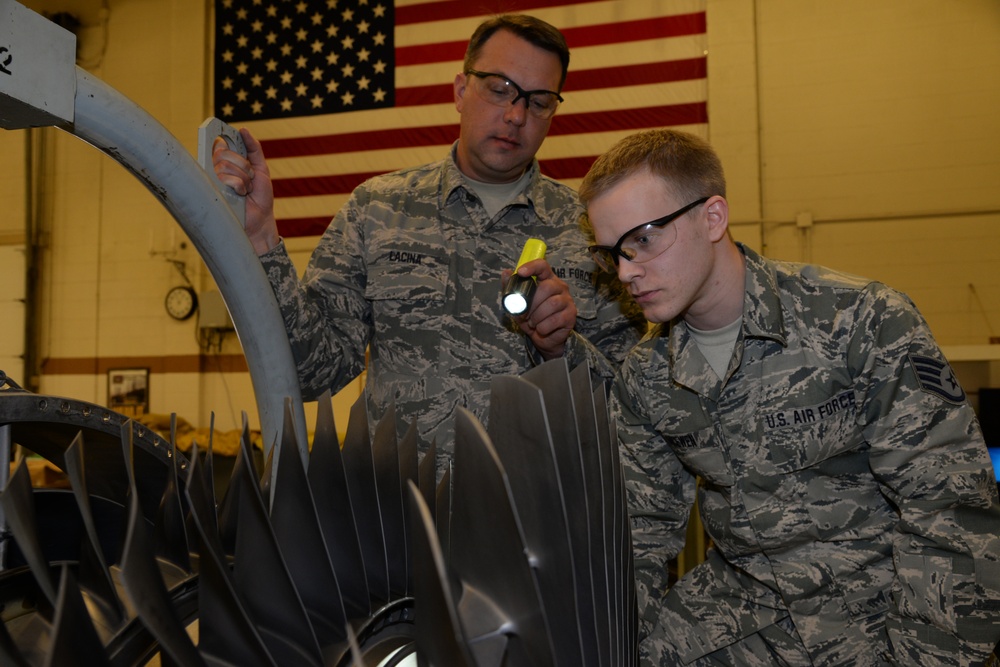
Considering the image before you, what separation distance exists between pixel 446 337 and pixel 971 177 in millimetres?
5550

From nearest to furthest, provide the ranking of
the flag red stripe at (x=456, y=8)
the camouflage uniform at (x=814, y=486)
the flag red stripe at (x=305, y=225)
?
1. the camouflage uniform at (x=814, y=486)
2. the flag red stripe at (x=456, y=8)
3. the flag red stripe at (x=305, y=225)

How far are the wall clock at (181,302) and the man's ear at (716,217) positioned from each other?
6.74 metres

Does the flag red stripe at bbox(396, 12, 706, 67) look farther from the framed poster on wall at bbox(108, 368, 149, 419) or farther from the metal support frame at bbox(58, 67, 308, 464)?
the metal support frame at bbox(58, 67, 308, 464)

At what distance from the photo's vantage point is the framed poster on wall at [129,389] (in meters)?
7.31

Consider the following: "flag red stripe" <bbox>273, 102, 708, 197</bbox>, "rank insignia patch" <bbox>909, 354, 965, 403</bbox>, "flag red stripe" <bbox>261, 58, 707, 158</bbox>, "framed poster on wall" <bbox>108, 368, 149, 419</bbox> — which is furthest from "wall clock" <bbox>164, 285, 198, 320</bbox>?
"rank insignia patch" <bbox>909, 354, 965, 403</bbox>

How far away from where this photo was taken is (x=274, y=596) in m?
0.41

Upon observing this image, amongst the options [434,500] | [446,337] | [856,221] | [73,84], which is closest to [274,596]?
[434,500]

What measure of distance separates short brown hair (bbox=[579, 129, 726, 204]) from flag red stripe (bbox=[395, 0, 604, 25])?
5.01 metres

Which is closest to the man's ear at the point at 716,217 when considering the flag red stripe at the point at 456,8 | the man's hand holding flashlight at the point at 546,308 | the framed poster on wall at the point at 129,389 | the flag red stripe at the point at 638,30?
the man's hand holding flashlight at the point at 546,308

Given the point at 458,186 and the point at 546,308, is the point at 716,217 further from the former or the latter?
the point at 458,186

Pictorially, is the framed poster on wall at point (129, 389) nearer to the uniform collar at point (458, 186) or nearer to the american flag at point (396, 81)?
the american flag at point (396, 81)

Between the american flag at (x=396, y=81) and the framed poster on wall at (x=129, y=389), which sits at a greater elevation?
the american flag at (x=396, y=81)

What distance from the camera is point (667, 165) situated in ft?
4.19

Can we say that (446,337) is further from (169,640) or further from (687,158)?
(169,640)
